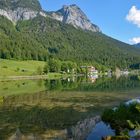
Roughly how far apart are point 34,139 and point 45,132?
151 inches

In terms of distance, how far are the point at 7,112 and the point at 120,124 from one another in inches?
950

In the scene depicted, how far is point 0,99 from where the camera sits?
8012 centimetres

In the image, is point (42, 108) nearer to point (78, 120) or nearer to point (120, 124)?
point (78, 120)

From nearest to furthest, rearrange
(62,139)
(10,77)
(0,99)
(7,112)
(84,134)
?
(62,139) → (84,134) → (7,112) → (0,99) → (10,77)

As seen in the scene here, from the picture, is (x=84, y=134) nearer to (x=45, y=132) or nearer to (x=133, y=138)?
(x=45, y=132)

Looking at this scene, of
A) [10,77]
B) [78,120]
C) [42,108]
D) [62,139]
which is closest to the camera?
[62,139]

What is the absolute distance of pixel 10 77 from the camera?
19100 centimetres

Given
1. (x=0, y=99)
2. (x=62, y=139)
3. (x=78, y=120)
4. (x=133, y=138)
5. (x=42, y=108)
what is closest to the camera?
(x=133, y=138)

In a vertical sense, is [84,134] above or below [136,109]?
below

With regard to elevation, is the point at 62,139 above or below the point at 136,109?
below

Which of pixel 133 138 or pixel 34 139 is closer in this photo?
pixel 133 138

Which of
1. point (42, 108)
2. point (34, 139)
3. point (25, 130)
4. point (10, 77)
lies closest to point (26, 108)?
point (42, 108)

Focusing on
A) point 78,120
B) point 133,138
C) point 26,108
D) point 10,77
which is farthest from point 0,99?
point 10,77

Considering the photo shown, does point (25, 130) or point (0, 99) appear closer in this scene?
point (25, 130)
